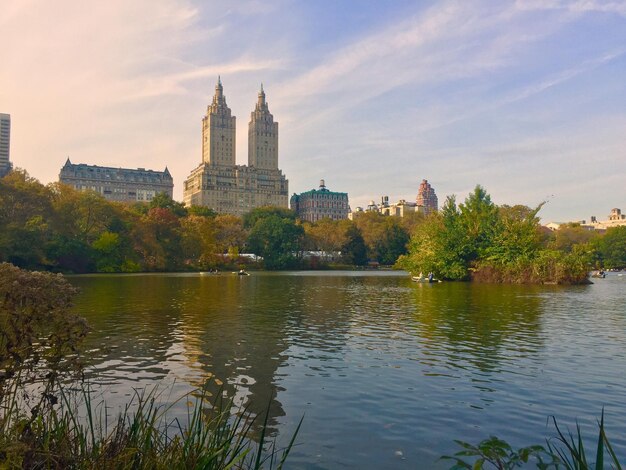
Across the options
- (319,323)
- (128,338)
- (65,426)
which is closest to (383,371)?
(65,426)

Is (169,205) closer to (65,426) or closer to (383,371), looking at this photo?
(383,371)

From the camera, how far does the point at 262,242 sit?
409 ft

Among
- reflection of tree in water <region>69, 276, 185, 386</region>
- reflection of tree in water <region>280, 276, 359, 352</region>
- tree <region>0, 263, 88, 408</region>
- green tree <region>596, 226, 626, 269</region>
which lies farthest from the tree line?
tree <region>0, 263, 88, 408</region>

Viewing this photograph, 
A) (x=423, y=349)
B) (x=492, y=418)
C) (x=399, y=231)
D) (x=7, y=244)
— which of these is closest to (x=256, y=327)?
(x=423, y=349)

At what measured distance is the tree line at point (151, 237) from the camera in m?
77.1

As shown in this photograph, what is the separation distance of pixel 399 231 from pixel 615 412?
140 metres

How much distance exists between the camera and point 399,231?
493 ft

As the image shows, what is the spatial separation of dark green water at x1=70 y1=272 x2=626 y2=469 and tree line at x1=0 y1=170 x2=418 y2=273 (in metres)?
56.6

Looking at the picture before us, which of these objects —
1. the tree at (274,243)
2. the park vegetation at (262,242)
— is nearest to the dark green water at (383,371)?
the park vegetation at (262,242)

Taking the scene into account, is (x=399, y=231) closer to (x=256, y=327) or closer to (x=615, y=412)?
(x=256, y=327)

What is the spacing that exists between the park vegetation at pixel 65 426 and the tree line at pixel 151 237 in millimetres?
70085

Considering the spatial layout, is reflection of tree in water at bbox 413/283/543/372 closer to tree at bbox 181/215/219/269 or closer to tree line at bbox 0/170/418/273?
tree line at bbox 0/170/418/273

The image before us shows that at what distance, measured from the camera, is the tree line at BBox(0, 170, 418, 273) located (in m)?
77.1

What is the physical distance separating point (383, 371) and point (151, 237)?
3643 inches
